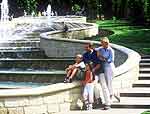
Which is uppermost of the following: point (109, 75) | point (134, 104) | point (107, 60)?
point (107, 60)

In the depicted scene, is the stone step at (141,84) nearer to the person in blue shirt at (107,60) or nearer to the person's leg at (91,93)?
the person in blue shirt at (107,60)

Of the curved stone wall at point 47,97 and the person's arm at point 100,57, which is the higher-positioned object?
the person's arm at point 100,57

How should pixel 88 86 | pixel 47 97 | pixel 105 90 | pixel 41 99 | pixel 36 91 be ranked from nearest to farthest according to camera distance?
pixel 36 91 < pixel 41 99 < pixel 47 97 < pixel 88 86 < pixel 105 90

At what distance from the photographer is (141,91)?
15.7 meters

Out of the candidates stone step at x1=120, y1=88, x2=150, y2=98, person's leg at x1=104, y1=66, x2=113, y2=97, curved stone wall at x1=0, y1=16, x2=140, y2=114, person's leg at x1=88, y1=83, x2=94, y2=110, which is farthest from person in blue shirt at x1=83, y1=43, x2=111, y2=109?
stone step at x1=120, y1=88, x2=150, y2=98

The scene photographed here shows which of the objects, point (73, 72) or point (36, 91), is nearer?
point (36, 91)

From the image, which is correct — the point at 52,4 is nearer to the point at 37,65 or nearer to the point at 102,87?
the point at 37,65

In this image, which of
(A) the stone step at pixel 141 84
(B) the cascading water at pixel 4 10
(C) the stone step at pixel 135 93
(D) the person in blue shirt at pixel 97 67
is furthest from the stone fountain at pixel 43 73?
(B) the cascading water at pixel 4 10

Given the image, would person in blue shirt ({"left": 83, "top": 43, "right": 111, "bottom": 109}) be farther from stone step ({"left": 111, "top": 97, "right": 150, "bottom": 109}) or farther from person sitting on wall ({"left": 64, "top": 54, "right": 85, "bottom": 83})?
stone step ({"left": 111, "top": 97, "right": 150, "bottom": 109})

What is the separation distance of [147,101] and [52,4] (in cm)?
6580

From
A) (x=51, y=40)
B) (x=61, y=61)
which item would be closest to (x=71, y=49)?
(x=51, y=40)

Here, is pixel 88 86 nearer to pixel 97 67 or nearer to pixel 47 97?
pixel 97 67

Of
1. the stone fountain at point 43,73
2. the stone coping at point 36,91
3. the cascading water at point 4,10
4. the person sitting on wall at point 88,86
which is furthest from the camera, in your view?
the cascading water at point 4,10

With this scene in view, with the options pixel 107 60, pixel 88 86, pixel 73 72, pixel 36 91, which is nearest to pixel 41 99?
pixel 36 91
